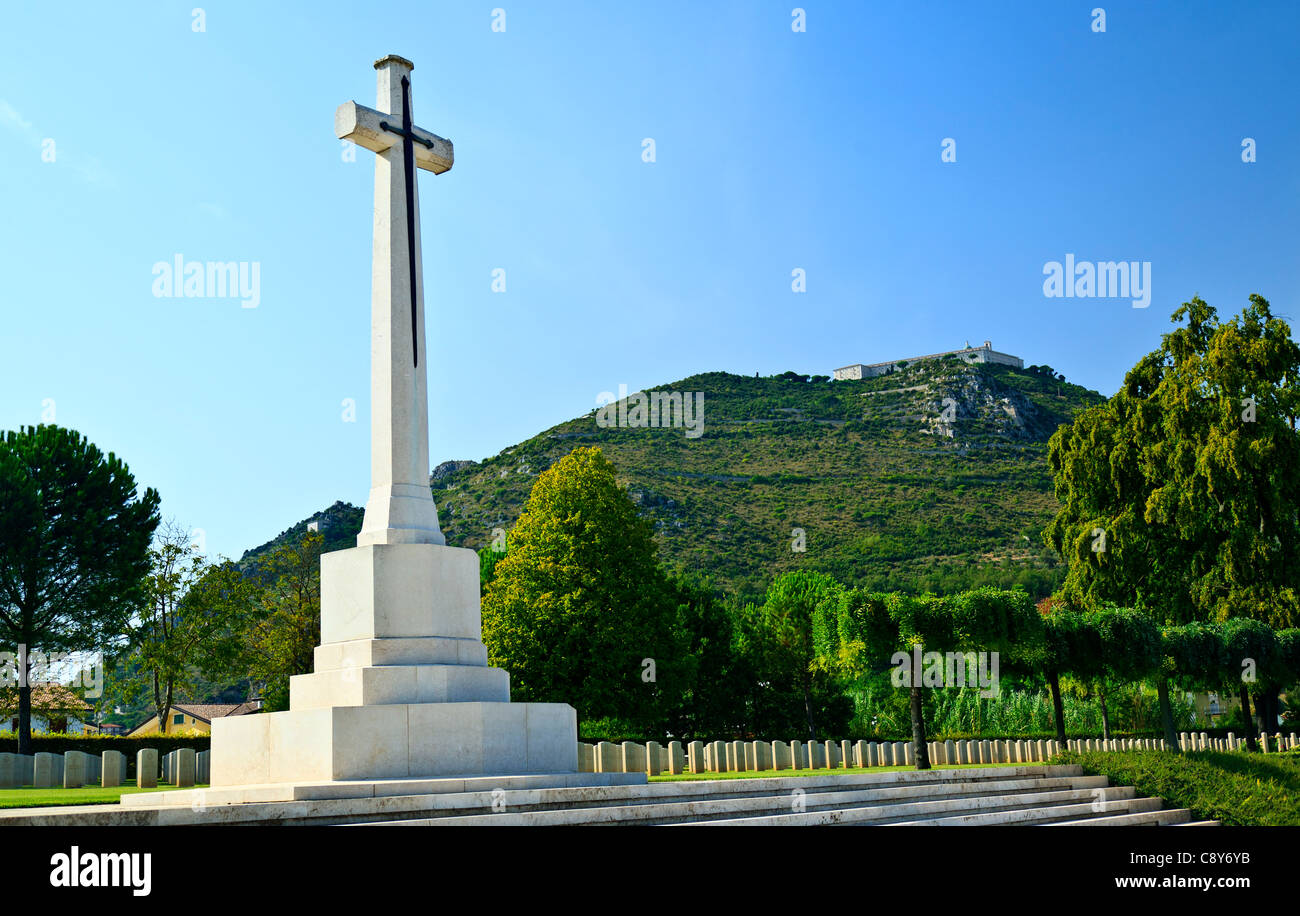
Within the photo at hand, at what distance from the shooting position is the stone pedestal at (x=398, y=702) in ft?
41.2

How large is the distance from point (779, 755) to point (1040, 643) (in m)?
6.98

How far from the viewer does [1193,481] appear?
3525cm

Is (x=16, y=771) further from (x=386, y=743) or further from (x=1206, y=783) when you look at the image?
(x=1206, y=783)

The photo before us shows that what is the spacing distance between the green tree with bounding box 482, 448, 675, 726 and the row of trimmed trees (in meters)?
8.82

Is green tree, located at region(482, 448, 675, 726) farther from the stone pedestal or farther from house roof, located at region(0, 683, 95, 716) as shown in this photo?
the stone pedestal

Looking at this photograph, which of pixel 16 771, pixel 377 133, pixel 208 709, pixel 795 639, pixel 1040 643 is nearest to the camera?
pixel 377 133

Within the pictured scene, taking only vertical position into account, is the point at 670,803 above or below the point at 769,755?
above

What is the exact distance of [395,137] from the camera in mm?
15516

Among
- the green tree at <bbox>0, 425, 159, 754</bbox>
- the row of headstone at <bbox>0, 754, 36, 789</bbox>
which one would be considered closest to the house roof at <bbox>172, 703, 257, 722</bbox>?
the green tree at <bbox>0, 425, 159, 754</bbox>

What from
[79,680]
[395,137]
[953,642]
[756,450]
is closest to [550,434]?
[756,450]

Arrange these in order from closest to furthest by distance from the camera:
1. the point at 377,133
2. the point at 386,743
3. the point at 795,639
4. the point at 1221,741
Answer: the point at 386,743
the point at 377,133
the point at 1221,741
the point at 795,639

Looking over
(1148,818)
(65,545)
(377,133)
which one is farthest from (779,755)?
(65,545)

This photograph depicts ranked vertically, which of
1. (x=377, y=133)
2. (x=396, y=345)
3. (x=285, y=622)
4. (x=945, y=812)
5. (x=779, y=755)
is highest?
(x=377, y=133)
